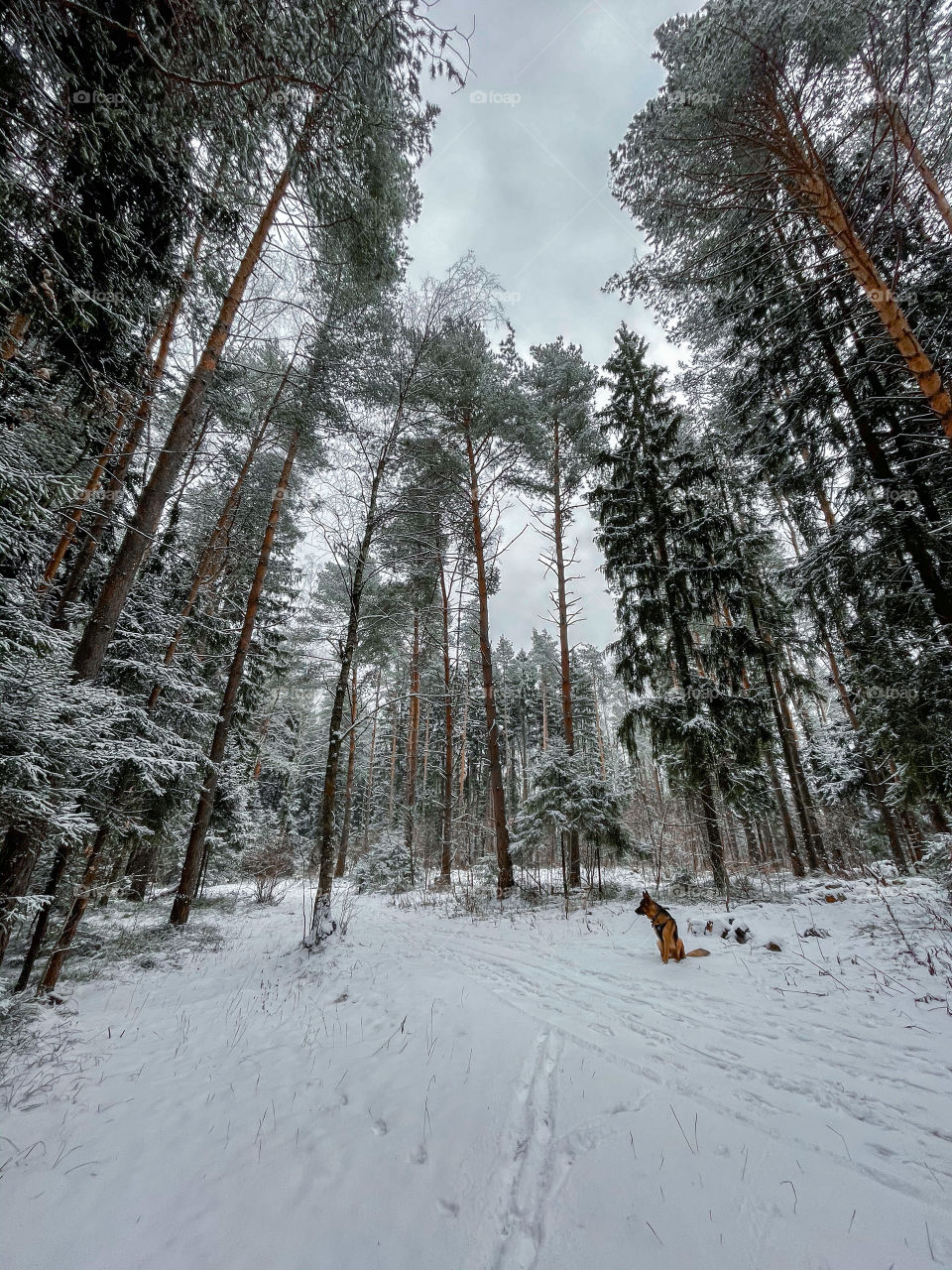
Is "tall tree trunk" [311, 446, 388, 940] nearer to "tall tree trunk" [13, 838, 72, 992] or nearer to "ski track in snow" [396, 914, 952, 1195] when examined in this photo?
"tall tree trunk" [13, 838, 72, 992]

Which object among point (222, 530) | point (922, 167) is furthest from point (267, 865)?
point (922, 167)

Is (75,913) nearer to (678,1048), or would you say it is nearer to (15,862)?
(15,862)

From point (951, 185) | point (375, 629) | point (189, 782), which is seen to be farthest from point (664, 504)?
point (189, 782)

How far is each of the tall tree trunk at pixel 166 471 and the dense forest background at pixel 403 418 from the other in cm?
5

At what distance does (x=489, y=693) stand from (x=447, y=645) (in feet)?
7.60

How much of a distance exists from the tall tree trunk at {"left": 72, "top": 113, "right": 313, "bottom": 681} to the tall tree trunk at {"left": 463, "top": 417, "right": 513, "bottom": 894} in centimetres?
568

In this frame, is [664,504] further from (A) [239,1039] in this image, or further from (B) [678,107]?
(A) [239,1039]

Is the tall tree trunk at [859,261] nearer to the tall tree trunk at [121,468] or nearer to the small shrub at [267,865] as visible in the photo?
the tall tree trunk at [121,468]

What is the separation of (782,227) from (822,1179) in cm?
Answer: 1105

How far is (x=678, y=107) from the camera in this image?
6.29m

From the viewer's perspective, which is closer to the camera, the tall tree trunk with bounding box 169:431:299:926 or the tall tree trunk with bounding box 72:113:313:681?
the tall tree trunk with bounding box 72:113:313:681

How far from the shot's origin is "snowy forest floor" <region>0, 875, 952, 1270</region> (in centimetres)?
193

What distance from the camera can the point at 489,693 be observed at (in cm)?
1038

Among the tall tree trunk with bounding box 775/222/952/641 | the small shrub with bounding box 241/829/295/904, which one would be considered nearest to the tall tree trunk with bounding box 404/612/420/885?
the small shrub with bounding box 241/829/295/904
